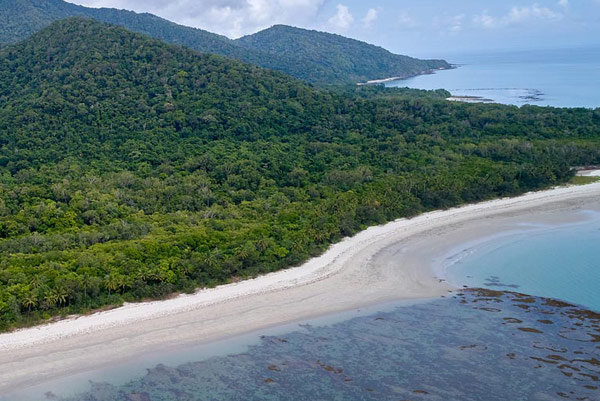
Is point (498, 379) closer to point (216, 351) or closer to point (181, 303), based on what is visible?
point (216, 351)

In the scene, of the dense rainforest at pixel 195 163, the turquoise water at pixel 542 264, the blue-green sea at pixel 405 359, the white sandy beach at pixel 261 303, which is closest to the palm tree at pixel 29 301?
the dense rainforest at pixel 195 163

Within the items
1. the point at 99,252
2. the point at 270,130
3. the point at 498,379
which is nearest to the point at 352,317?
the point at 498,379

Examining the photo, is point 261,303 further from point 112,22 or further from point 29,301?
point 112,22

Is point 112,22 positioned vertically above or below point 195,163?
above

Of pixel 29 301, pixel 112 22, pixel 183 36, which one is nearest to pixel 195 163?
pixel 29 301

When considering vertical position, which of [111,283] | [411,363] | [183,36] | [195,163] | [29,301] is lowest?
[411,363]

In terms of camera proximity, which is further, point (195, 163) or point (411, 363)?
point (195, 163)
